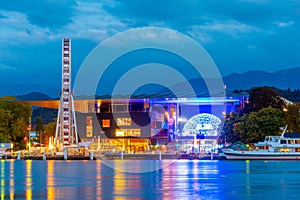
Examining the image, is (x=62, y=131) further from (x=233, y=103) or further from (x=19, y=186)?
(x=19, y=186)

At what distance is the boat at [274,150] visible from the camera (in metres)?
106

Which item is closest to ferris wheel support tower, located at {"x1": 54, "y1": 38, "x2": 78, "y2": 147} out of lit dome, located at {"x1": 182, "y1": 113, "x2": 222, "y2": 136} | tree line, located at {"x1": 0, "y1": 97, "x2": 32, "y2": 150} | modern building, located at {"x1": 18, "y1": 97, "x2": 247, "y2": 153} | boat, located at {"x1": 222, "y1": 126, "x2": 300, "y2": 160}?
tree line, located at {"x1": 0, "y1": 97, "x2": 32, "y2": 150}

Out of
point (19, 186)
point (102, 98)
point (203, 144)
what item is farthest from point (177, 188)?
point (102, 98)

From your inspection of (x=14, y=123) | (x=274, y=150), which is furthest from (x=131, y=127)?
(x=274, y=150)

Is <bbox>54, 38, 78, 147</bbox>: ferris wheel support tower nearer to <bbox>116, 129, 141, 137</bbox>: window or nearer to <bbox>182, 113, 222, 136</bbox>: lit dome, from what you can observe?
<bbox>116, 129, 141, 137</bbox>: window

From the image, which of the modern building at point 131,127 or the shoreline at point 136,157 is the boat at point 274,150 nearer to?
the shoreline at point 136,157

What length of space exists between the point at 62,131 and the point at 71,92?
7.64 metres

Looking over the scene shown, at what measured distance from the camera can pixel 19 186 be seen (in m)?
49.8

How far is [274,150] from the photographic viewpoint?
10762 cm

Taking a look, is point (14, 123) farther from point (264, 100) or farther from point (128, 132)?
point (264, 100)

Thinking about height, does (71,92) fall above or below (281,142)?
above

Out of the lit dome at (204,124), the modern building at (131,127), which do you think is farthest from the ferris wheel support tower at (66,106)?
the lit dome at (204,124)

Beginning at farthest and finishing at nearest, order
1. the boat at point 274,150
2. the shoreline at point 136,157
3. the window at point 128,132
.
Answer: the window at point 128,132, the shoreline at point 136,157, the boat at point 274,150

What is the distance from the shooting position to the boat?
348 ft
